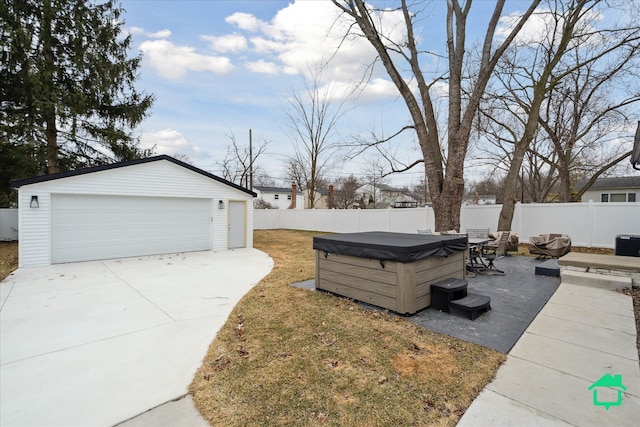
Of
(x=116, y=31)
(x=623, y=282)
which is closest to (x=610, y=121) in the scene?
(x=623, y=282)

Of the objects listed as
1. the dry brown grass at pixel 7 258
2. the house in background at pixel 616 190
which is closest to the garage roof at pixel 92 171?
the dry brown grass at pixel 7 258

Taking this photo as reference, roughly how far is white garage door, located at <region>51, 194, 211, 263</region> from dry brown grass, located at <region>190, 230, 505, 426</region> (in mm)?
6917

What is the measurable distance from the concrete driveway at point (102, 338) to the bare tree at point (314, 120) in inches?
595

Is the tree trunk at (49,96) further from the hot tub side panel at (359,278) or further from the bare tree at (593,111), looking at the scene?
the bare tree at (593,111)

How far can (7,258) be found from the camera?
28.6 ft

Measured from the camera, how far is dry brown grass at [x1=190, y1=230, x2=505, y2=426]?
210 cm

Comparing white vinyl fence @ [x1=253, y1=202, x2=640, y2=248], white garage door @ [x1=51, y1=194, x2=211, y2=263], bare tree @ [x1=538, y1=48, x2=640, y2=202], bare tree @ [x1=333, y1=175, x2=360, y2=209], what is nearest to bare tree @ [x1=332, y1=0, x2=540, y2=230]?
white vinyl fence @ [x1=253, y1=202, x2=640, y2=248]

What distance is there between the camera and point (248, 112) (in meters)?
16.1

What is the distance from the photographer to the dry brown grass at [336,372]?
6.90 feet

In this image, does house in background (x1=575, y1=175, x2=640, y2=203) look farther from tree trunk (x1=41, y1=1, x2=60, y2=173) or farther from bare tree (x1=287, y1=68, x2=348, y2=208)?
tree trunk (x1=41, y1=1, x2=60, y2=173)

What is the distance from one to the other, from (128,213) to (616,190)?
93.7ft

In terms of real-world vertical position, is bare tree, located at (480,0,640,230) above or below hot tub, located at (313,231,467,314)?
above

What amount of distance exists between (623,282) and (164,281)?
8.22 m

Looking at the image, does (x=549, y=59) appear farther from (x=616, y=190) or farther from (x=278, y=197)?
(x=278, y=197)
